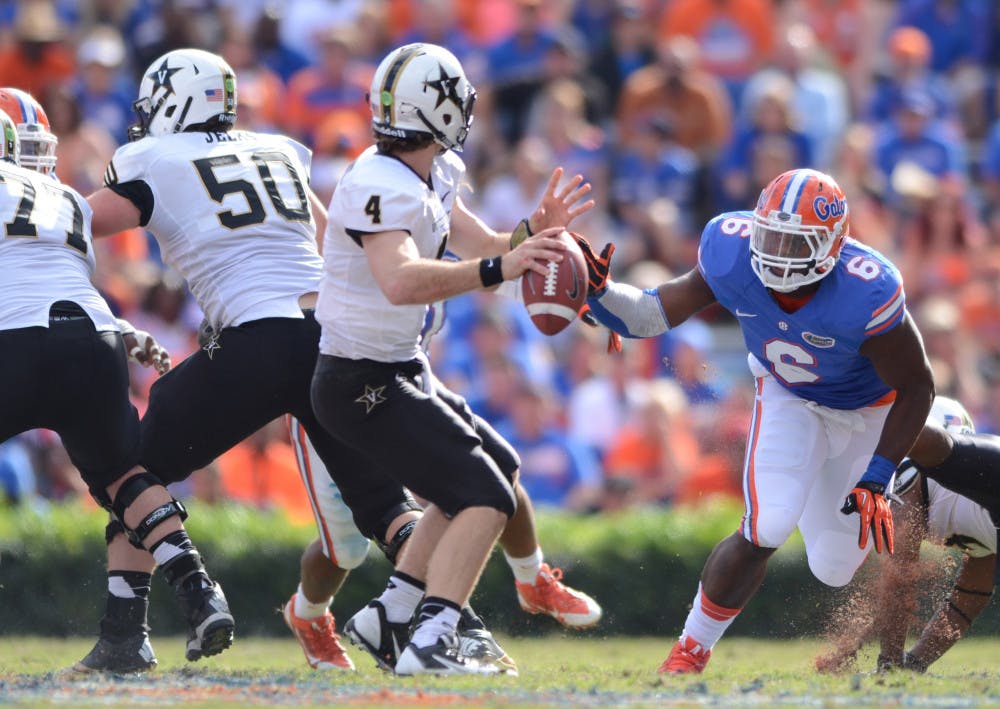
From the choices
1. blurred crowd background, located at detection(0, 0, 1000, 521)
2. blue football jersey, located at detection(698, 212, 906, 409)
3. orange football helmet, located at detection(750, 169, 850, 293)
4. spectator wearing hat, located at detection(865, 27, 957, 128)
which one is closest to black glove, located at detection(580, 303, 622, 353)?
blue football jersey, located at detection(698, 212, 906, 409)

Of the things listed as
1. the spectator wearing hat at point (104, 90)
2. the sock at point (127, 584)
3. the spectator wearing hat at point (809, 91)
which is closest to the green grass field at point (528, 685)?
the sock at point (127, 584)

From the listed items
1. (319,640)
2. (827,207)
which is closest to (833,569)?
(827,207)

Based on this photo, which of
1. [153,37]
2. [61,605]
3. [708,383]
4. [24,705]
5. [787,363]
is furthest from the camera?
[153,37]

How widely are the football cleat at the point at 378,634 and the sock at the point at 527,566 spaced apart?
971mm

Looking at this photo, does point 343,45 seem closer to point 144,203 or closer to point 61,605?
point 61,605

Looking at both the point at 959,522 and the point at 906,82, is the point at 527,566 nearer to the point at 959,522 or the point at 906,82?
the point at 959,522

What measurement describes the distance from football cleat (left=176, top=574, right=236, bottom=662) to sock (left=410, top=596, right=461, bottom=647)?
78 centimetres

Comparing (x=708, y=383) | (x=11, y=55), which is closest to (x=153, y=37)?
(x=11, y=55)

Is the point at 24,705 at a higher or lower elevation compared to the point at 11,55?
lower

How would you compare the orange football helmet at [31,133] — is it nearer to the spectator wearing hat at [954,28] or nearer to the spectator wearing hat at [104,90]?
the spectator wearing hat at [104,90]

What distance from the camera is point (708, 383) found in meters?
8.48

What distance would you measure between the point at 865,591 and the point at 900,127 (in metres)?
6.03

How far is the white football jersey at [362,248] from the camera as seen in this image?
5.93m

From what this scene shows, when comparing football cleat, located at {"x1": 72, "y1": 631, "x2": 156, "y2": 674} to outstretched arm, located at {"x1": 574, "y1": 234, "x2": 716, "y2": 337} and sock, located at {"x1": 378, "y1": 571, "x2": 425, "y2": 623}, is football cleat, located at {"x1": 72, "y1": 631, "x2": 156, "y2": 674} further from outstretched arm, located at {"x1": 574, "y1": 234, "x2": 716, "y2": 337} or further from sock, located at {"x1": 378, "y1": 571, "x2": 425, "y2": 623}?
outstretched arm, located at {"x1": 574, "y1": 234, "x2": 716, "y2": 337}
